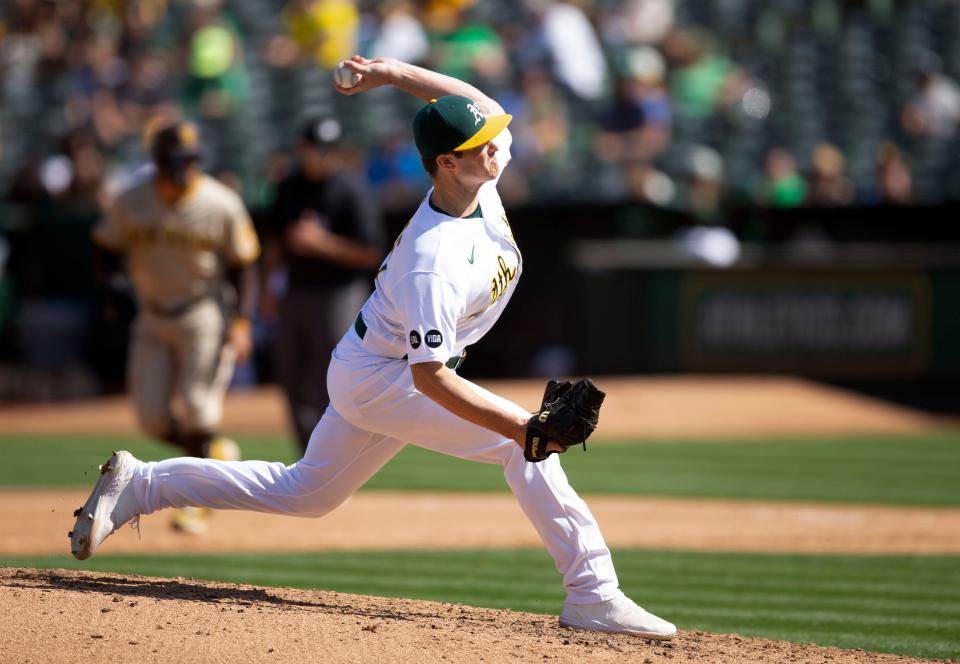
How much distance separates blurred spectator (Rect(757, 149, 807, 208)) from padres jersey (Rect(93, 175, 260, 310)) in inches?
377

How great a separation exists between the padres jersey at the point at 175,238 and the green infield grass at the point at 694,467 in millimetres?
2282

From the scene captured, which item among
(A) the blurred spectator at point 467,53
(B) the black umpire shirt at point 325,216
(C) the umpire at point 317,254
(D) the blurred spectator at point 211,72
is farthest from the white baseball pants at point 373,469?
(D) the blurred spectator at point 211,72

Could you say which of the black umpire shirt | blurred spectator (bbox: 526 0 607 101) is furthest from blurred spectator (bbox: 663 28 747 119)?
the black umpire shirt

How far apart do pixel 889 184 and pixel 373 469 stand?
1321cm

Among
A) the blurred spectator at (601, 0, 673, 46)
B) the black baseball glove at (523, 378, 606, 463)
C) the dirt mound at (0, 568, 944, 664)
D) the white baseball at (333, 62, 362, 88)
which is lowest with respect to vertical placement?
the dirt mound at (0, 568, 944, 664)

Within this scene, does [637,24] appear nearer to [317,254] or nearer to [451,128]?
[317,254]

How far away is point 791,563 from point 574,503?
3295mm

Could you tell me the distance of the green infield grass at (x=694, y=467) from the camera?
11.2 m

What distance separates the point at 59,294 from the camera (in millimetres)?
16922

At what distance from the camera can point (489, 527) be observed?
9.33 meters

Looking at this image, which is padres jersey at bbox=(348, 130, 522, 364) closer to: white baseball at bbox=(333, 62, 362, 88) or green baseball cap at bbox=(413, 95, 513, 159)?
green baseball cap at bbox=(413, 95, 513, 159)

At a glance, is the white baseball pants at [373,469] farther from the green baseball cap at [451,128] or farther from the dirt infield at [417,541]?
the green baseball cap at [451,128]

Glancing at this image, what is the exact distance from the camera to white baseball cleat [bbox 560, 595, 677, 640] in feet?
17.2

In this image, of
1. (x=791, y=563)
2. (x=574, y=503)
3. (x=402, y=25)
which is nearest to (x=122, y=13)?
(x=402, y=25)
